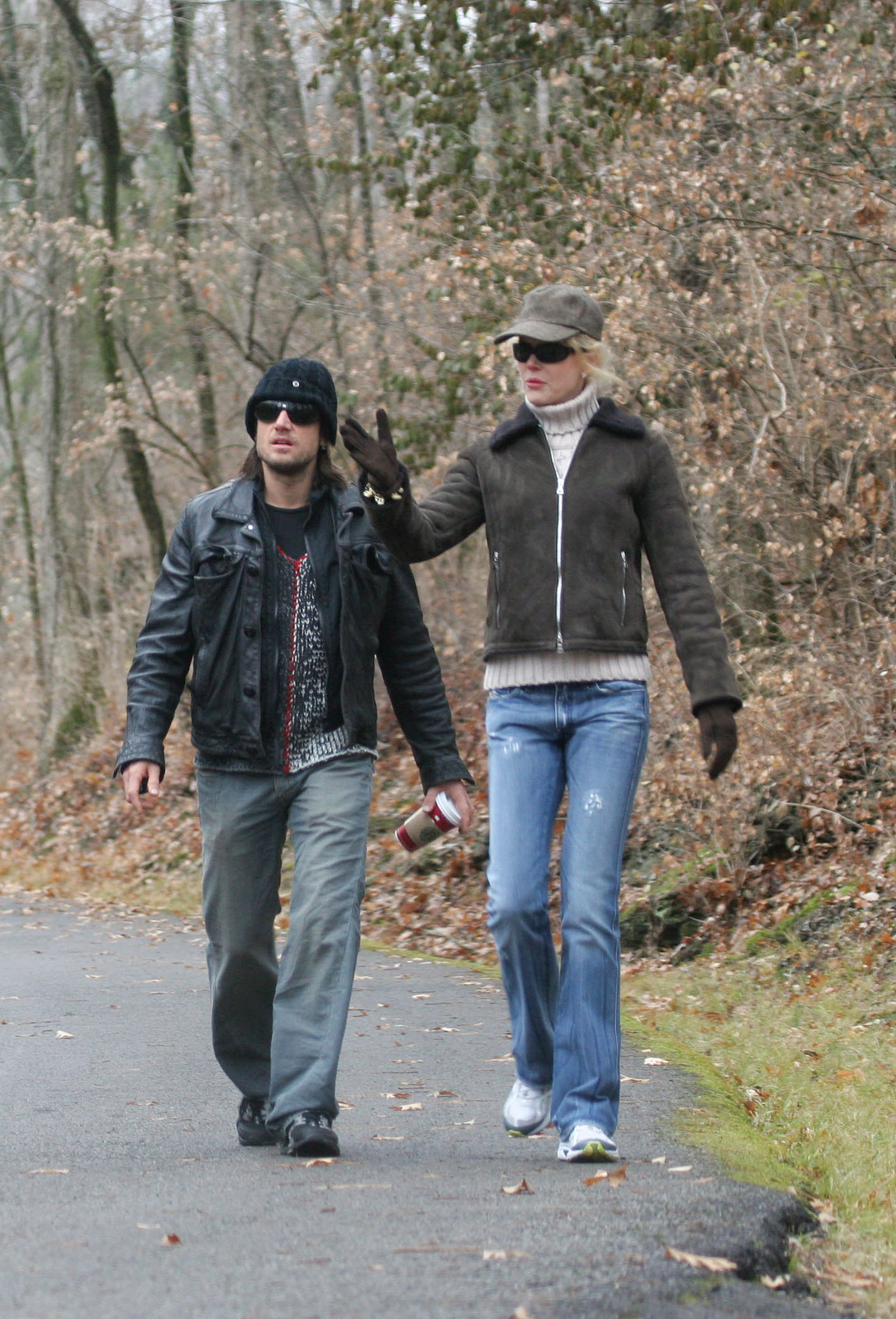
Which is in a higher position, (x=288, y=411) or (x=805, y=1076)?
(x=288, y=411)

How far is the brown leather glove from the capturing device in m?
5.10

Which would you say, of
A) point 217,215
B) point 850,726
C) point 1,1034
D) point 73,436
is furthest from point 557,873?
point 73,436

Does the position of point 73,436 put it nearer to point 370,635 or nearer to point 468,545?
point 468,545

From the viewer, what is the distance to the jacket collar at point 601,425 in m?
5.36

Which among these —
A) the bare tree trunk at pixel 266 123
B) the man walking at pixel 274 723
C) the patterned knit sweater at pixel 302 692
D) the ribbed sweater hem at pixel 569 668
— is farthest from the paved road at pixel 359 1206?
the bare tree trunk at pixel 266 123

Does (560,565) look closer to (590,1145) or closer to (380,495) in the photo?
(380,495)

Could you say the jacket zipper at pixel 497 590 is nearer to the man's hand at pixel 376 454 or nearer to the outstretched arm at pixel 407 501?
the outstretched arm at pixel 407 501

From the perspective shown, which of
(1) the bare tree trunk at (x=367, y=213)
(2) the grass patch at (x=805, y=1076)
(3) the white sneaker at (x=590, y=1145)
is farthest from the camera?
(1) the bare tree trunk at (x=367, y=213)

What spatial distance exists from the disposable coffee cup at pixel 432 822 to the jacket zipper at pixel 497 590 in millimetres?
694

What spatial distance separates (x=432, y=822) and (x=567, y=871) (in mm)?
604

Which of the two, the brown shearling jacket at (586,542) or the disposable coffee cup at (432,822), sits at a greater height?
the brown shearling jacket at (586,542)

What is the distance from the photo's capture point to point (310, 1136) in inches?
208

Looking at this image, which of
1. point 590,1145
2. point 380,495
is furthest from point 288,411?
point 590,1145

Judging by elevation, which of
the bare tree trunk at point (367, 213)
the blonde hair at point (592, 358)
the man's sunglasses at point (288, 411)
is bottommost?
the man's sunglasses at point (288, 411)
